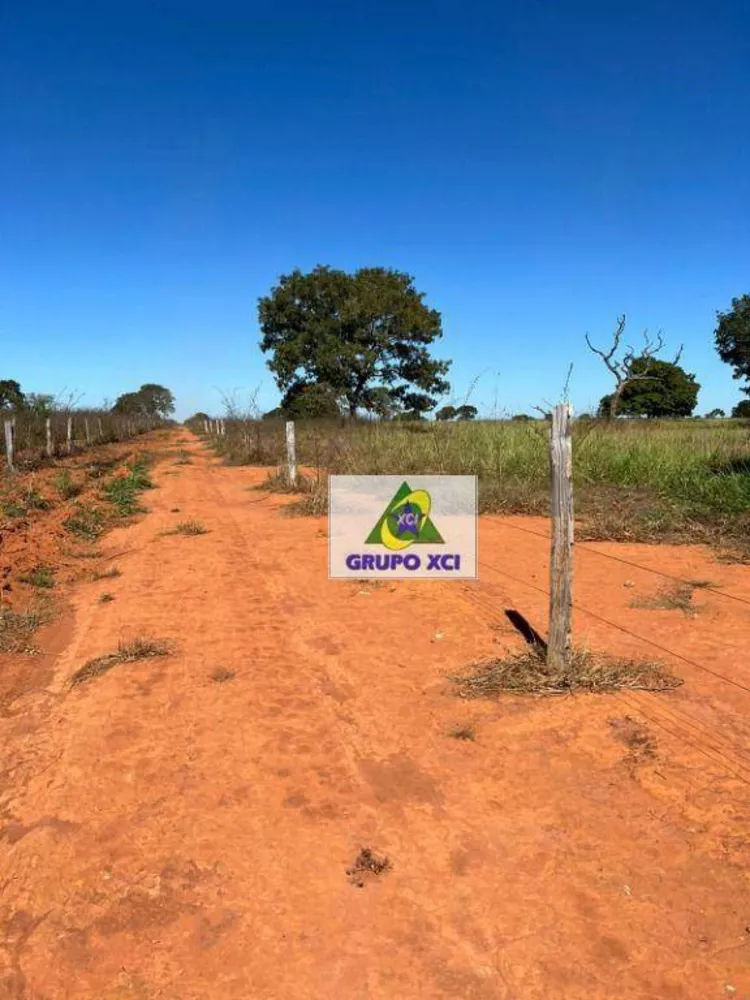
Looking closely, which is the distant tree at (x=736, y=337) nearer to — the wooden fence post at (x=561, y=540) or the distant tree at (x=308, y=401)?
the distant tree at (x=308, y=401)

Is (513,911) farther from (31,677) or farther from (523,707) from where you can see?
(31,677)

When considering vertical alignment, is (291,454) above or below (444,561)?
above

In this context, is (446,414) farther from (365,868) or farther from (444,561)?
(365,868)

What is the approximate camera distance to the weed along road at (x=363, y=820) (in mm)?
1870

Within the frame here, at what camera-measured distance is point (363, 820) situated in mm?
2512

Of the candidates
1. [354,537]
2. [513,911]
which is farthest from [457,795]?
[354,537]

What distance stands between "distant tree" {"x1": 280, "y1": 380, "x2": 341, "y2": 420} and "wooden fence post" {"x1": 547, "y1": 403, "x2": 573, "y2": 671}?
62.3ft

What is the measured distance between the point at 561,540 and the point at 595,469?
7345 millimetres

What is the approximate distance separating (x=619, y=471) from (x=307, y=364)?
674 inches

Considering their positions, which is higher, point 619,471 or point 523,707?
point 619,471

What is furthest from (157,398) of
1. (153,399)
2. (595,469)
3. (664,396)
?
(595,469)

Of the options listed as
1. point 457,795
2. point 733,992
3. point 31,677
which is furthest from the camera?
point 31,677

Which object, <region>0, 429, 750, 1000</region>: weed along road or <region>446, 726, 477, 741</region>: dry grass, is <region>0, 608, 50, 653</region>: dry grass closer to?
<region>0, 429, 750, 1000</region>: weed along road

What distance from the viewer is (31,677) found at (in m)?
3.91
